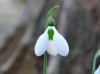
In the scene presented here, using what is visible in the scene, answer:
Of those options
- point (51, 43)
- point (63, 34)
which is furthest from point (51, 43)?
point (63, 34)

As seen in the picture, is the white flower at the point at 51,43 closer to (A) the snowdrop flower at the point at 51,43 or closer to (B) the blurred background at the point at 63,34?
(A) the snowdrop flower at the point at 51,43

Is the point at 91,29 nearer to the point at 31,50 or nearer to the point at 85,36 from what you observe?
the point at 85,36

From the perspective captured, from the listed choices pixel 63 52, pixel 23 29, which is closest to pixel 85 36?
pixel 23 29

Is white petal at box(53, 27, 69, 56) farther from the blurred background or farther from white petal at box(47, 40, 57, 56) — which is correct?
the blurred background

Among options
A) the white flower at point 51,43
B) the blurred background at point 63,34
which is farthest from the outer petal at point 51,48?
the blurred background at point 63,34

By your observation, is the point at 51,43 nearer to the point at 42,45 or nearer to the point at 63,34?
the point at 42,45

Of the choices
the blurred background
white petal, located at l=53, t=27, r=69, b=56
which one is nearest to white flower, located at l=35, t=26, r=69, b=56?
white petal, located at l=53, t=27, r=69, b=56

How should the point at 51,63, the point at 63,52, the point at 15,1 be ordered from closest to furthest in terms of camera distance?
the point at 63,52
the point at 51,63
the point at 15,1
